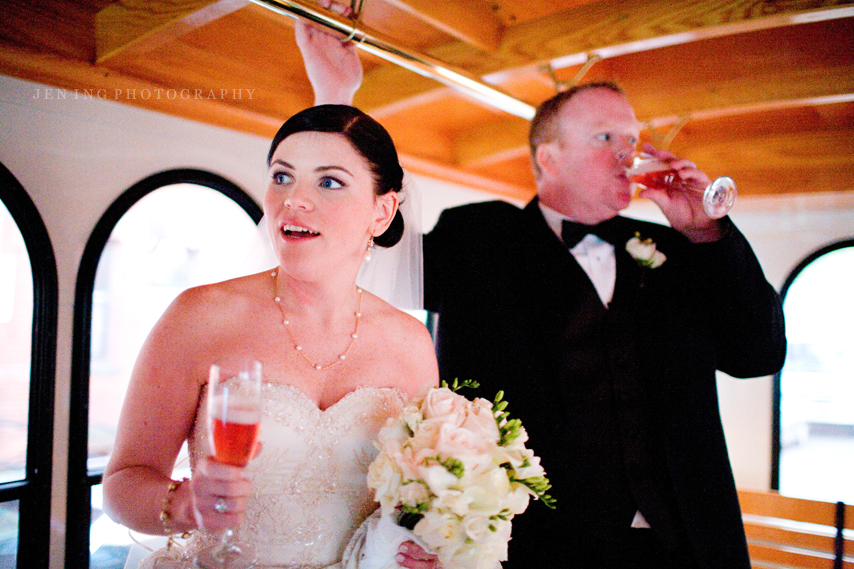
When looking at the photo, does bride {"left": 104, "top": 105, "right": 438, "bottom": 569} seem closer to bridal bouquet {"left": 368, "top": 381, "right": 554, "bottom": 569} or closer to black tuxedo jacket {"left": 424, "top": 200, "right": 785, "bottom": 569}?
bridal bouquet {"left": 368, "top": 381, "right": 554, "bottom": 569}

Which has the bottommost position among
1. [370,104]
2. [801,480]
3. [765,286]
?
[801,480]

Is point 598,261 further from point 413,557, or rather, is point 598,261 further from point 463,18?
point 413,557

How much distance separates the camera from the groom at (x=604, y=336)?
2270 millimetres

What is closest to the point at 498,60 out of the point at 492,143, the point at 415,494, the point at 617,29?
the point at 617,29

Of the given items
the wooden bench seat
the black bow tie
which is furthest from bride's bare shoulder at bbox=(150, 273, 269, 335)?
the wooden bench seat

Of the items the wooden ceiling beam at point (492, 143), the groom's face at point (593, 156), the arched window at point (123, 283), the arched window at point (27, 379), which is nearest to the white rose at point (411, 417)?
the groom's face at point (593, 156)

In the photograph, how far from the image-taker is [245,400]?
121 centimetres

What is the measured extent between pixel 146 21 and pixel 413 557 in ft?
7.94

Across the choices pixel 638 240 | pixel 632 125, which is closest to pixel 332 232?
pixel 638 240

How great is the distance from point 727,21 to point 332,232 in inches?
67.8

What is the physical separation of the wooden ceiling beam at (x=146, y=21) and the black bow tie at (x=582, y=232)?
1.55 meters

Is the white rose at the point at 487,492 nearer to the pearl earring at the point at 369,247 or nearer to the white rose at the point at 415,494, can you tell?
the white rose at the point at 415,494

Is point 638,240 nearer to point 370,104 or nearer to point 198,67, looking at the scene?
point 370,104

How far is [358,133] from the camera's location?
6.26 ft
